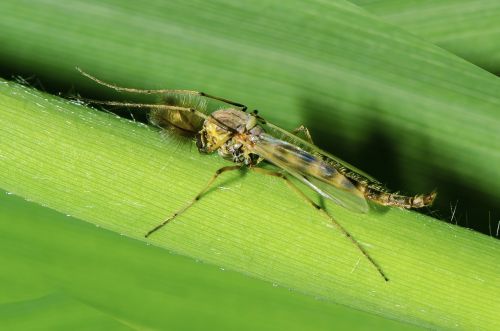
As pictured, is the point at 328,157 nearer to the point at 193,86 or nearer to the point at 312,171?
the point at 312,171

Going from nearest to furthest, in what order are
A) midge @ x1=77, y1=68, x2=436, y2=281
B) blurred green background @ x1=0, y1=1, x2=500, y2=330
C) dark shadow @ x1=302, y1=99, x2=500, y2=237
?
1. blurred green background @ x1=0, y1=1, x2=500, y2=330
2. midge @ x1=77, y1=68, x2=436, y2=281
3. dark shadow @ x1=302, y1=99, x2=500, y2=237

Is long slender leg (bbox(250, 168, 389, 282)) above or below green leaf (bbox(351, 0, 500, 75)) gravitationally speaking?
below

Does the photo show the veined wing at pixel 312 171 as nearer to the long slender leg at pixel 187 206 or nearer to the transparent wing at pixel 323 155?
the transparent wing at pixel 323 155

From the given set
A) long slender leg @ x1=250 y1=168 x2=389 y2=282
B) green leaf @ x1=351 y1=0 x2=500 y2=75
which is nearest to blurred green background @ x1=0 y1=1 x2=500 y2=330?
green leaf @ x1=351 y1=0 x2=500 y2=75

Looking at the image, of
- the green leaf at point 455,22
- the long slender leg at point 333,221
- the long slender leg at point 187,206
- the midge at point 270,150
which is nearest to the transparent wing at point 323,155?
the midge at point 270,150

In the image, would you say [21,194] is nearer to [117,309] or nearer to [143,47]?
[117,309]

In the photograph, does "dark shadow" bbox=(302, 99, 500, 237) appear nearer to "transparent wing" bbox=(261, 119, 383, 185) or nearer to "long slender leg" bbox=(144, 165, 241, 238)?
"transparent wing" bbox=(261, 119, 383, 185)

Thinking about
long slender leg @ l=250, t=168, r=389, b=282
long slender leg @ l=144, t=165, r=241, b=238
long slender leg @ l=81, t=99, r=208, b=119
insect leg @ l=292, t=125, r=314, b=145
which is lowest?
long slender leg @ l=144, t=165, r=241, b=238
